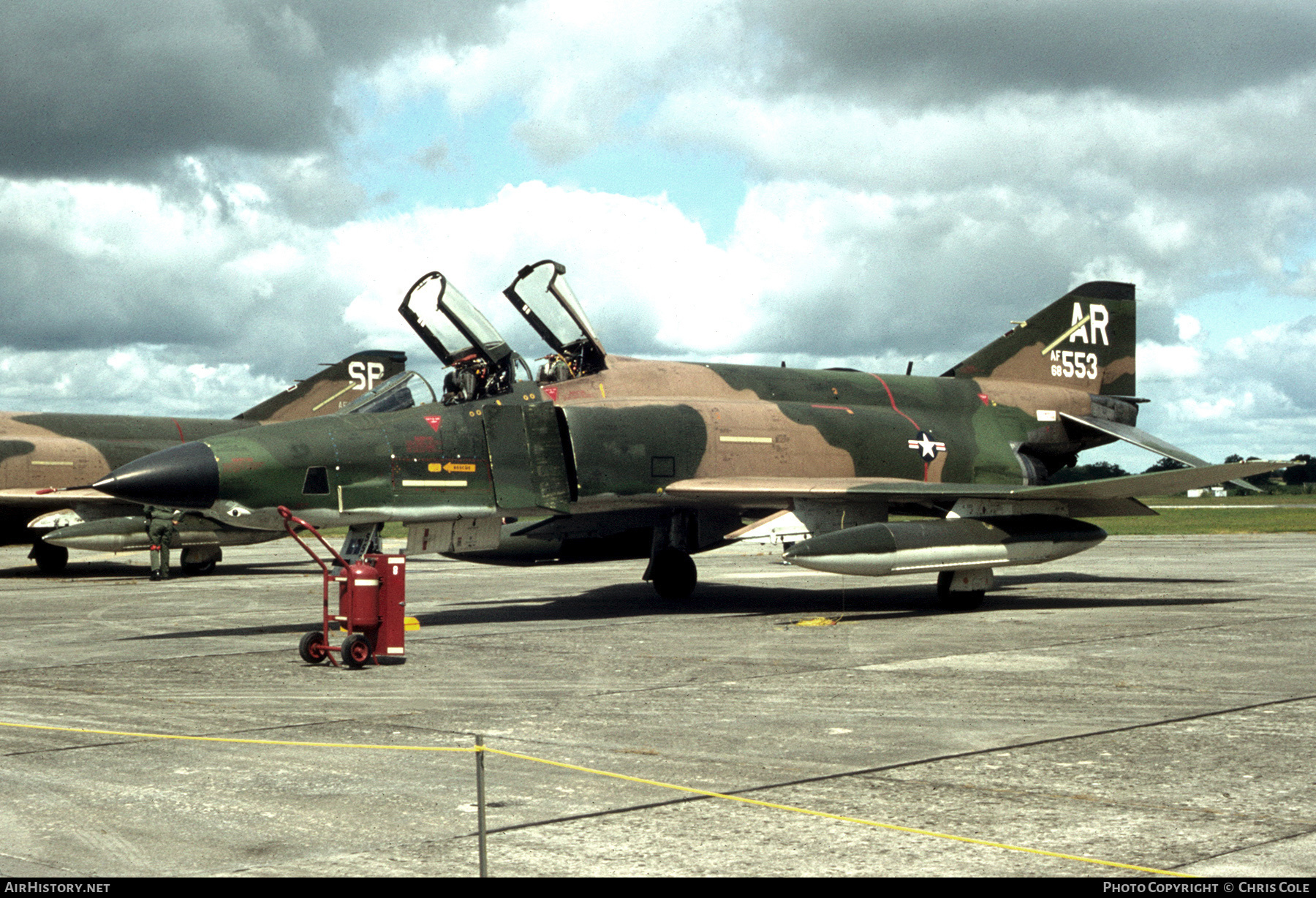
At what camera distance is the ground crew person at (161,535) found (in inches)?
969

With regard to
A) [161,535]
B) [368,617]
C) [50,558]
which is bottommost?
[50,558]

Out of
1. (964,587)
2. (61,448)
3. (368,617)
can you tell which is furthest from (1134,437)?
(61,448)

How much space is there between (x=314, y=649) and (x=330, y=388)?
21808 mm

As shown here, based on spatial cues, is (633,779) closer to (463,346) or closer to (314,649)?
(314,649)

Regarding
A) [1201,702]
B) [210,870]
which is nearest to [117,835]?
[210,870]

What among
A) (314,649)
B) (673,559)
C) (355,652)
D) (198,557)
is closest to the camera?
(355,652)

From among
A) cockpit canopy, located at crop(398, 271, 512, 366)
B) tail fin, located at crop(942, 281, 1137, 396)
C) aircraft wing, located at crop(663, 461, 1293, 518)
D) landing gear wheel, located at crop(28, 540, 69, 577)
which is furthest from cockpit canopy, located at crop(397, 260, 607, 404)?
landing gear wheel, located at crop(28, 540, 69, 577)

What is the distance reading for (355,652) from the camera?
10.8 m

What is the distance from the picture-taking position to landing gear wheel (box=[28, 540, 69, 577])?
27.6 meters

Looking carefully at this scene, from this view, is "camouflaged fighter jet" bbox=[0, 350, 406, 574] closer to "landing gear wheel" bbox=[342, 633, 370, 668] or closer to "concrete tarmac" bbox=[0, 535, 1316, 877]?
"concrete tarmac" bbox=[0, 535, 1316, 877]

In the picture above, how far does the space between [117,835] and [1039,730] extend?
529cm

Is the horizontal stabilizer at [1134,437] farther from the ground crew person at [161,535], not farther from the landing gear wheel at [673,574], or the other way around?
the ground crew person at [161,535]

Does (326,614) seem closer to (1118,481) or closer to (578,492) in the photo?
(578,492)

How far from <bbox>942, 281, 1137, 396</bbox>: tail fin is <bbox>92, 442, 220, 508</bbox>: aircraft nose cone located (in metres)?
12.2
